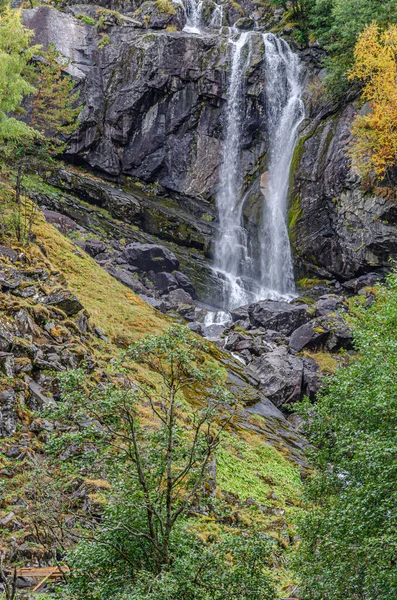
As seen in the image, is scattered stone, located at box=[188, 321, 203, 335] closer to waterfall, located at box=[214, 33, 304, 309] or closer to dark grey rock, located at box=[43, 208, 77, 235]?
waterfall, located at box=[214, 33, 304, 309]

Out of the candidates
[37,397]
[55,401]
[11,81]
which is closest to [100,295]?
[55,401]

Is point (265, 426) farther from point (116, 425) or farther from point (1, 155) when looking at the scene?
point (1, 155)

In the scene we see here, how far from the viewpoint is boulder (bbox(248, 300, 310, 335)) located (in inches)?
1062

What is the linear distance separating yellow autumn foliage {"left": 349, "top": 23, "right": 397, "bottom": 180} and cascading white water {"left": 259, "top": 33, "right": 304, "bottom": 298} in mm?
5767

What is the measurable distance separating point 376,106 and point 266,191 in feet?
30.5

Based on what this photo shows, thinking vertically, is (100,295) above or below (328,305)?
above

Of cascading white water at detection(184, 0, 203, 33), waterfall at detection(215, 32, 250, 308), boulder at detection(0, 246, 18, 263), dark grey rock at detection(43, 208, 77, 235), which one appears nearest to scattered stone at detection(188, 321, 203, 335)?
dark grey rock at detection(43, 208, 77, 235)

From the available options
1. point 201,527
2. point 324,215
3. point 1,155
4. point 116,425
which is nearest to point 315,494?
point 201,527

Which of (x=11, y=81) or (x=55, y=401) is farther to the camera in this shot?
(x=11, y=81)

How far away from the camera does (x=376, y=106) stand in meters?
29.3

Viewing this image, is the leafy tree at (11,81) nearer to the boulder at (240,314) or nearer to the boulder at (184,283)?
the boulder at (184,283)

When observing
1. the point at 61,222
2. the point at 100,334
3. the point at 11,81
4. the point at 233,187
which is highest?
the point at 11,81

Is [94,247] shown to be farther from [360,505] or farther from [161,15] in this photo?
[161,15]

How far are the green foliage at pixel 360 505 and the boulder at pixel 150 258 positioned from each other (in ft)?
67.4
